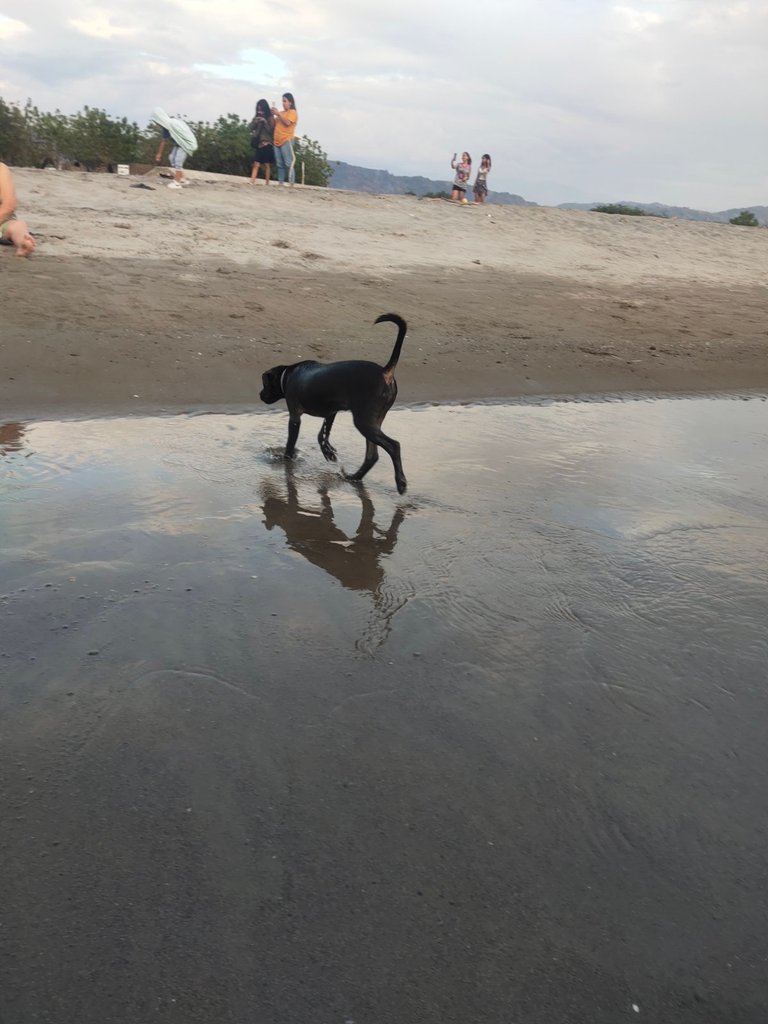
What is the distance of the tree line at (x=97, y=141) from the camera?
2839cm

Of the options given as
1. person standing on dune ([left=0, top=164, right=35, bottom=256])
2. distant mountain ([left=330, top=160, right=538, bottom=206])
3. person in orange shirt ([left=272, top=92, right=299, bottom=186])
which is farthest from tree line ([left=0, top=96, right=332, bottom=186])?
distant mountain ([left=330, top=160, right=538, bottom=206])

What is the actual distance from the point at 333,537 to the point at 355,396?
1.39m

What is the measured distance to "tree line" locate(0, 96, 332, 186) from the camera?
28391 mm

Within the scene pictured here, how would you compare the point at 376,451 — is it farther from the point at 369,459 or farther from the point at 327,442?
the point at 327,442

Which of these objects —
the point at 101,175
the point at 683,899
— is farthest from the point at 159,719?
the point at 101,175

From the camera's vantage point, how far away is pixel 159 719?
3.31 meters

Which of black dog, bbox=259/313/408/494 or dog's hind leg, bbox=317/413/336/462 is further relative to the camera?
dog's hind leg, bbox=317/413/336/462

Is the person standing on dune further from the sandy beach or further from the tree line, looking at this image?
the tree line

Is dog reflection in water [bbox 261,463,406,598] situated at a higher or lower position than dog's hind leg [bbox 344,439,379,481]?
lower

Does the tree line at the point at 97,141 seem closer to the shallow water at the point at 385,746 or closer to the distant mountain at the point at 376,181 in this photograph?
the shallow water at the point at 385,746

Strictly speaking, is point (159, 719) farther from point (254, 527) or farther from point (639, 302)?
point (639, 302)

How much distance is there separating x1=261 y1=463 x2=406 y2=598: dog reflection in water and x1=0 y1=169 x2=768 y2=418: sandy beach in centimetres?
261

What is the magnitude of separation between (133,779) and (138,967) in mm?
766

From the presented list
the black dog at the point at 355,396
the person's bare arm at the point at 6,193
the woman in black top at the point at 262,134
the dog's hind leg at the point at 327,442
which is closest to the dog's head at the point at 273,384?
the black dog at the point at 355,396
